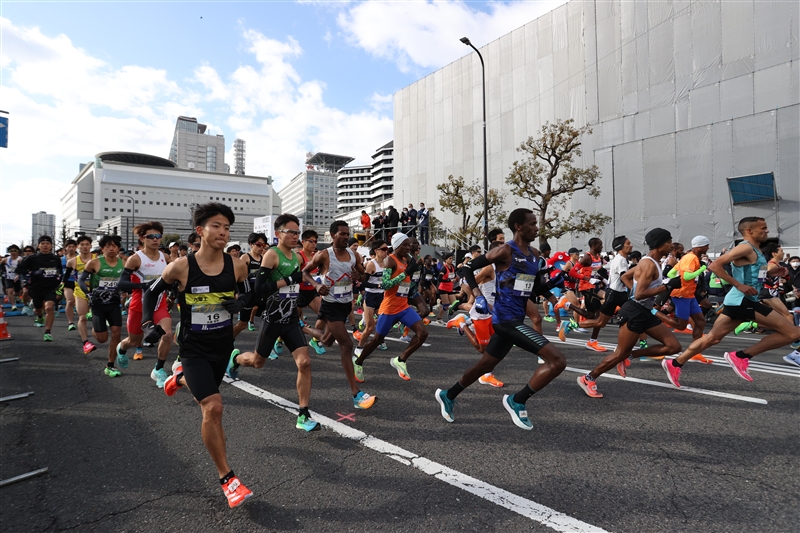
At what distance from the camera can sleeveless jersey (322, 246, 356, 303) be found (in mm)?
6004

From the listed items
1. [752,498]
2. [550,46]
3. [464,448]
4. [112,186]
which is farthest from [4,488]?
[112,186]

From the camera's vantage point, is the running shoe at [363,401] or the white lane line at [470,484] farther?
the running shoe at [363,401]

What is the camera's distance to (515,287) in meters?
4.61

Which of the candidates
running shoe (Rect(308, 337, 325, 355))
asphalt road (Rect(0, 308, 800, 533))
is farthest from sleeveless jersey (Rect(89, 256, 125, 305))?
running shoe (Rect(308, 337, 325, 355))

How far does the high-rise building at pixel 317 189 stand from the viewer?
541 feet

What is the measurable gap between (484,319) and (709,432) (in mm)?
3322

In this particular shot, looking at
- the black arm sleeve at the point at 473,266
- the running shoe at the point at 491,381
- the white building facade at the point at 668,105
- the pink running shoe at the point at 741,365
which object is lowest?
the running shoe at the point at 491,381

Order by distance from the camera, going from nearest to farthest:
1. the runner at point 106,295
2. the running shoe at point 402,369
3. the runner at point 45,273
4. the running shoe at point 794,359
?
the running shoe at point 402,369 → the runner at point 106,295 → the running shoe at point 794,359 → the runner at point 45,273

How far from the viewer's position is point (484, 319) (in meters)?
7.09

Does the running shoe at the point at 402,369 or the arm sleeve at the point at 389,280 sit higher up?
the arm sleeve at the point at 389,280

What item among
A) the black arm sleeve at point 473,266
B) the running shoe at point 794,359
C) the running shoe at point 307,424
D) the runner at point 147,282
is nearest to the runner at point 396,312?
the black arm sleeve at point 473,266

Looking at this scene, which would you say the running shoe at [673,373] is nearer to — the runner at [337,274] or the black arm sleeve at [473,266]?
the black arm sleeve at [473,266]

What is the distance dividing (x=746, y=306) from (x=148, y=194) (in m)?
158

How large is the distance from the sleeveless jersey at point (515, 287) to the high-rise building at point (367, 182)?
384 ft
